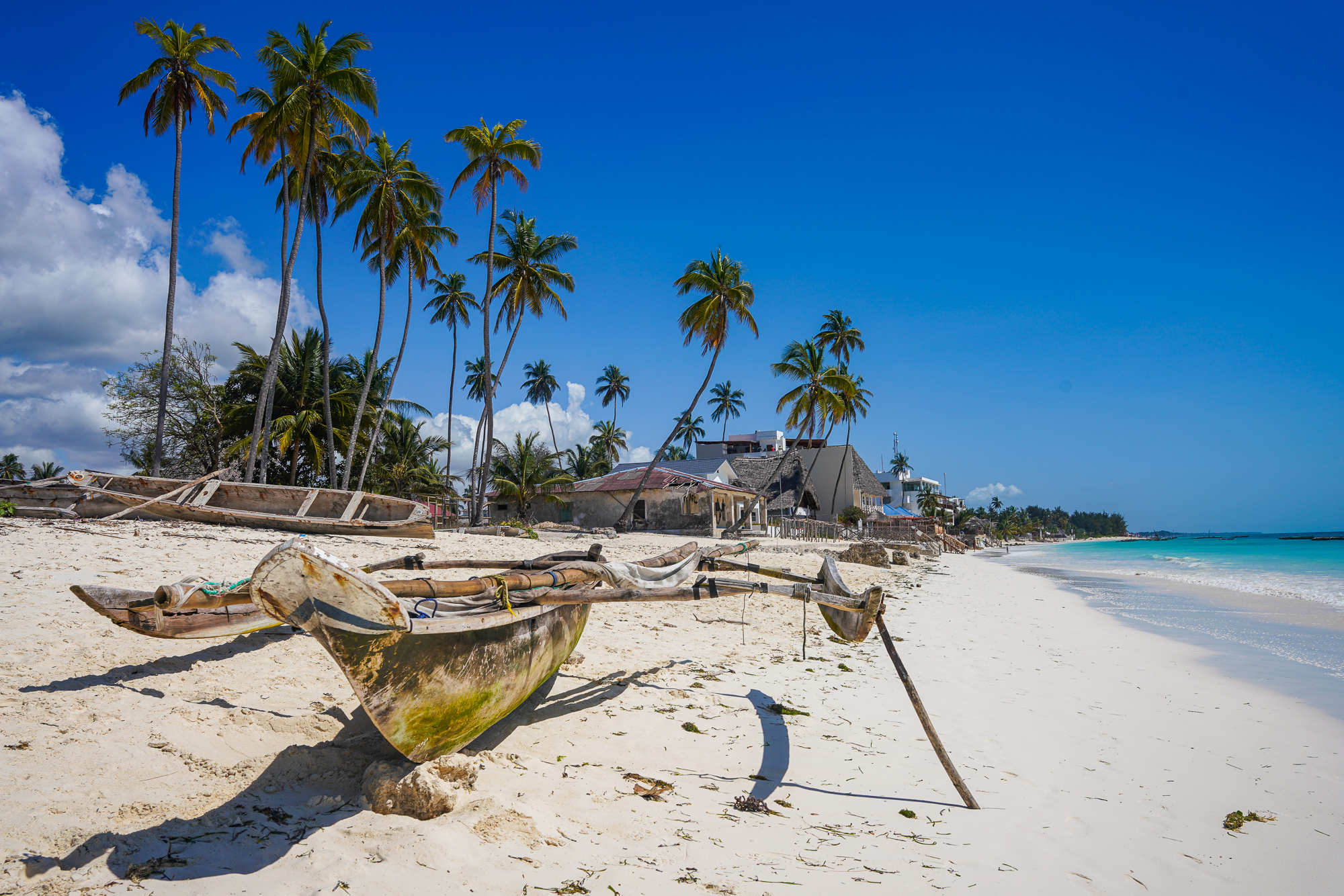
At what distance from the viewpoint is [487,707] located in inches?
130

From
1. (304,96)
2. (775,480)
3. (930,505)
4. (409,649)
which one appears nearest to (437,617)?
(409,649)

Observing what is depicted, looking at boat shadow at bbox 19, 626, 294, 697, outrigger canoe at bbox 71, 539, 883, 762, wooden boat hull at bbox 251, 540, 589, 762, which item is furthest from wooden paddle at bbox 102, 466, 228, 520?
wooden boat hull at bbox 251, 540, 589, 762

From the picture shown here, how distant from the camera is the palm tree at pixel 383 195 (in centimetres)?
2127

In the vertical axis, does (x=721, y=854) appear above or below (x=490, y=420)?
below

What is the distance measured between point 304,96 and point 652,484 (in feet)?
57.1

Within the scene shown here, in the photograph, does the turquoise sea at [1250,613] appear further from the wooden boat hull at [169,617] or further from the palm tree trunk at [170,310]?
the palm tree trunk at [170,310]

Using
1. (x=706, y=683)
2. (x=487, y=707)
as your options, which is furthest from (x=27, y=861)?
(x=706, y=683)

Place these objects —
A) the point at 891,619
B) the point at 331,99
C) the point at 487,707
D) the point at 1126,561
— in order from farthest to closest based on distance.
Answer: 1. the point at 1126,561
2. the point at 331,99
3. the point at 891,619
4. the point at 487,707

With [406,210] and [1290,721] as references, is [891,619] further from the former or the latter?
[406,210]

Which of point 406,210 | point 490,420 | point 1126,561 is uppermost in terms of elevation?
point 406,210

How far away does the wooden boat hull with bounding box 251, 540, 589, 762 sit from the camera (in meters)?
2.13

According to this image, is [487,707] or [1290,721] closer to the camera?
[487,707]

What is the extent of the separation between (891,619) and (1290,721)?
4.83 meters

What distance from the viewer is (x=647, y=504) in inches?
1029
